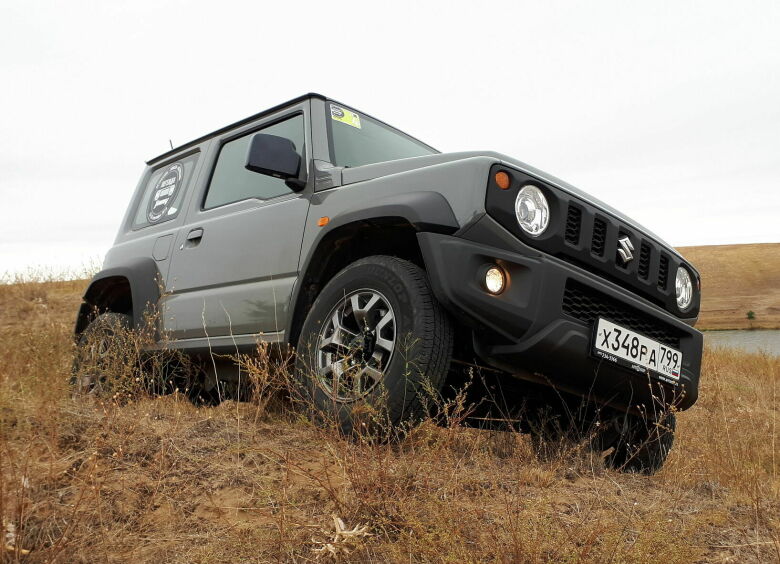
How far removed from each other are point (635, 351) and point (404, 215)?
1.14 m

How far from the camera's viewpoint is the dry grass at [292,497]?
1788mm

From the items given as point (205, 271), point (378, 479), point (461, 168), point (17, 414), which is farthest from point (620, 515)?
point (205, 271)

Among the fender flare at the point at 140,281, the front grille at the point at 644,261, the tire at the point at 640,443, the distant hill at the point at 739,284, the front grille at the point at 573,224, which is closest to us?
the front grille at the point at 573,224

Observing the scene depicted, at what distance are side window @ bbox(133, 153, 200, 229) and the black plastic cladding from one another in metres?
2.71

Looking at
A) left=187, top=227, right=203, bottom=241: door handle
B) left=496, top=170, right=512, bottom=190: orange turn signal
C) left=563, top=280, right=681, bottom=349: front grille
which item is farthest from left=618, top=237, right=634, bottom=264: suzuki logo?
left=187, top=227, right=203, bottom=241: door handle

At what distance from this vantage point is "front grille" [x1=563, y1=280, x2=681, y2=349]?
2607 millimetres

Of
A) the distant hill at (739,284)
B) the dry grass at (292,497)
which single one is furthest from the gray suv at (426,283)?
the distant hill at (739,284)

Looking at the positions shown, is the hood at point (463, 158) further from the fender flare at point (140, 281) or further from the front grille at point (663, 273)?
the fender flare at point (140, 281)

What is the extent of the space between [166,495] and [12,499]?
46 centimetres

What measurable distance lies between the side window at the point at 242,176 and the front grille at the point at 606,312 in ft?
5.60

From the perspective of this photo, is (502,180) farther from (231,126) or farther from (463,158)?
(231,126)

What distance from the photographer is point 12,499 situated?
180cm

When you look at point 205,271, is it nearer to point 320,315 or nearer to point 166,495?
point 320,315

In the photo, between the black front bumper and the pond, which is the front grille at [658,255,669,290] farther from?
the pond
